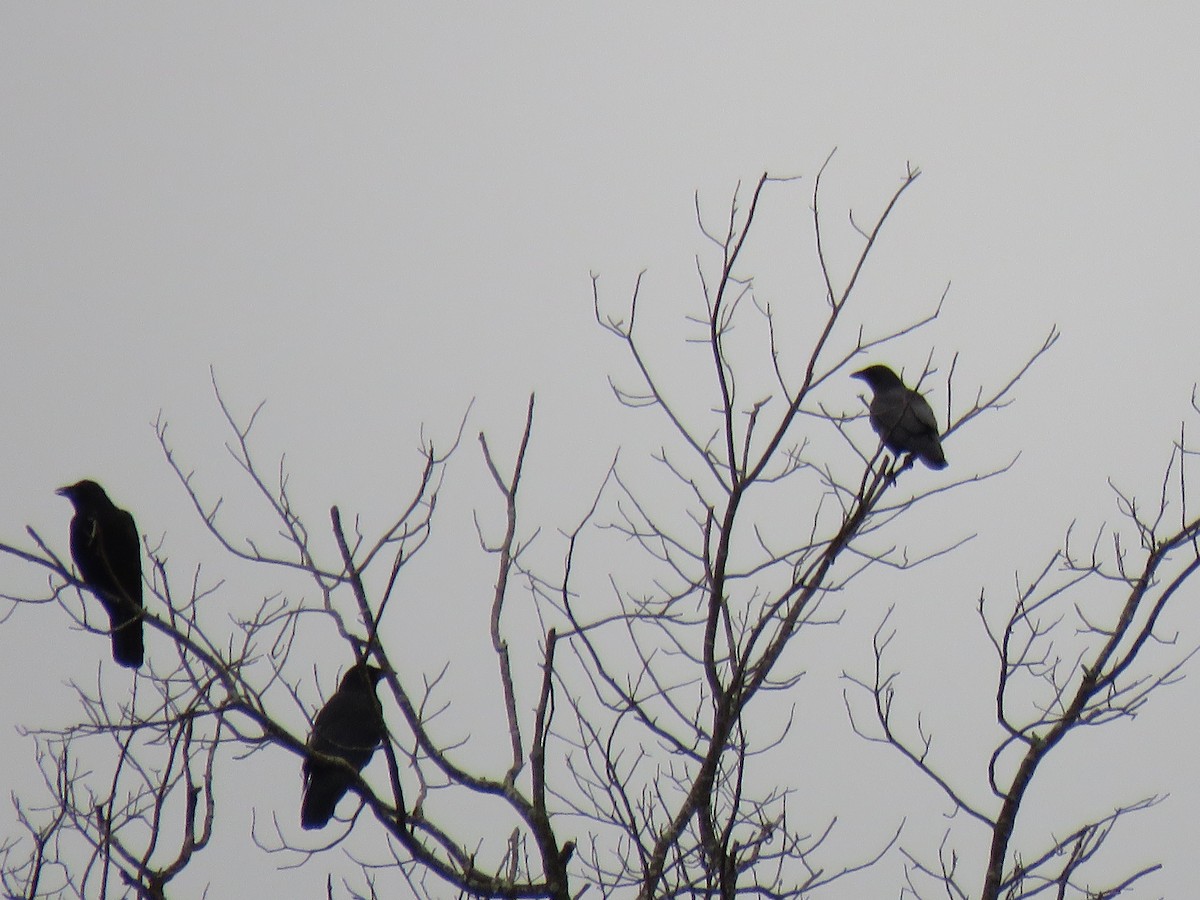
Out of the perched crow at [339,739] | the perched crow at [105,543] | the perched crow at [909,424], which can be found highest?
the perched crow at [909,424]

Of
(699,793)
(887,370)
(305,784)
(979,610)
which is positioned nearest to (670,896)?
(699,793)

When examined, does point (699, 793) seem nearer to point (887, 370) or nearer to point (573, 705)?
point (573, 705)

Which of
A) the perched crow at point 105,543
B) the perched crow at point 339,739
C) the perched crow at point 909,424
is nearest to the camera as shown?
the perched crow at point 339,739

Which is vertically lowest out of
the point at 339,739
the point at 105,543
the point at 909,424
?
the point at 339,739

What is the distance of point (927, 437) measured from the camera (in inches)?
294

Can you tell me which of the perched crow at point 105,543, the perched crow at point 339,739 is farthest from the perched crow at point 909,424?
the perched crow at point 105,543

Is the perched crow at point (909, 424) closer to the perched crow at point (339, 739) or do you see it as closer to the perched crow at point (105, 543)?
the perched crow at point (339, 739)

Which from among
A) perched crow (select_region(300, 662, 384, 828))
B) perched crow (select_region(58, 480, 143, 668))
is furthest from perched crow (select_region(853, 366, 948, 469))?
perched crow (select_region(58, 480, 143, 668))

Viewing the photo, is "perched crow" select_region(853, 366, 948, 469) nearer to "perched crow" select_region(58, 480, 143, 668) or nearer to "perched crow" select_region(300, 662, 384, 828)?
"perched crow" select_region(300, 662, 384, 828)

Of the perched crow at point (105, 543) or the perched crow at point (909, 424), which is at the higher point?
the perched crow at point (909, 424)

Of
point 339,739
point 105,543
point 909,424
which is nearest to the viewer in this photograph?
point 339,739

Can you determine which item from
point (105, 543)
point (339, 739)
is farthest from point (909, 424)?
point (105, 543)

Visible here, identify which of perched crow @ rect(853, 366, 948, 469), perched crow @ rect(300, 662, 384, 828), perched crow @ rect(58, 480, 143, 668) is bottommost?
perched crow @ rect(300, 662, 384, 828)

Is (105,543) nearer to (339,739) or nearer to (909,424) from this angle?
(339,739)
